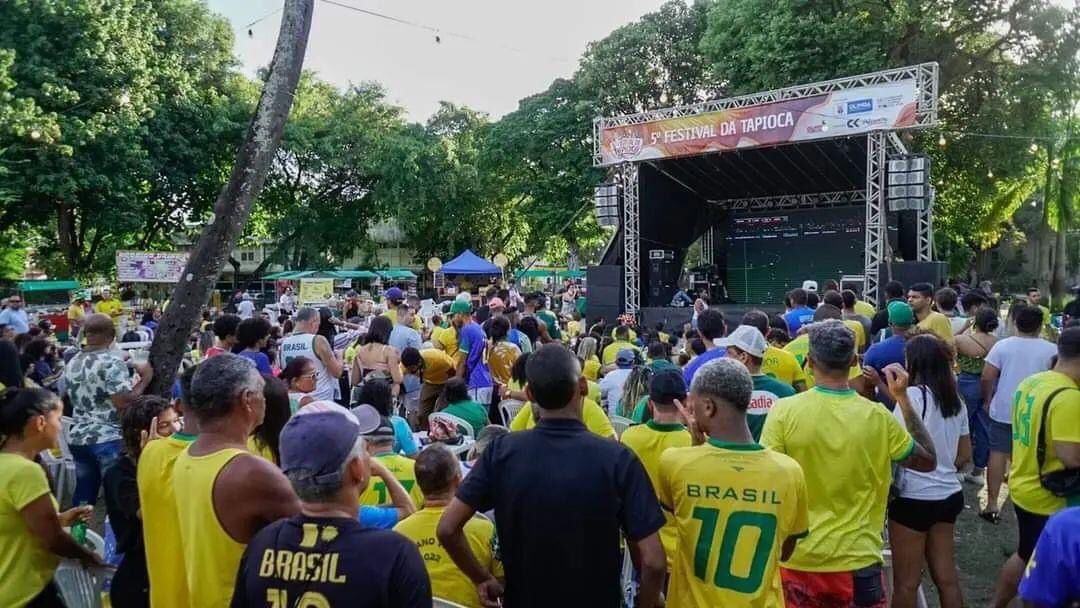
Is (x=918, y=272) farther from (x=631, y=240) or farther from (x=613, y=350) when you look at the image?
(x=613, y=350)

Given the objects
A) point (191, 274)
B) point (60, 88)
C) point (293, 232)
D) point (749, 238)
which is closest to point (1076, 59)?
point (749, 238)

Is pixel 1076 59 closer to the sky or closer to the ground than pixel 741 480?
closer to the sky

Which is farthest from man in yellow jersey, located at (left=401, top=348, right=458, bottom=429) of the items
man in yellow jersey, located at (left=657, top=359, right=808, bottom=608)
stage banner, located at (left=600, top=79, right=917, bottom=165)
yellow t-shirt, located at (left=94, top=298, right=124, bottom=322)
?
stage banner, located at (left=600, top=79, right=917, bottom=165)

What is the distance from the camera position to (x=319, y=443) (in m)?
1.73

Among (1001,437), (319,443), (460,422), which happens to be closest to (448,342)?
(460,422)

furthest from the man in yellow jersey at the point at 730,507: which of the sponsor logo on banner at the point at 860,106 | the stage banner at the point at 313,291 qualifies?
the stage banner at the point at 313,291

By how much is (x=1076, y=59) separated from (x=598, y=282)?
450 inches

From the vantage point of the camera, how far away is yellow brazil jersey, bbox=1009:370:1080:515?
119 inches

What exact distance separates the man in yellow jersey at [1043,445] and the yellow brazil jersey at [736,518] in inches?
58.5

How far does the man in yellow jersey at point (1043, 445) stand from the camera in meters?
3.03

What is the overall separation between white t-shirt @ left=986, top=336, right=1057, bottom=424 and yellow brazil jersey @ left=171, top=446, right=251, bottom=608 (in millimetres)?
5135

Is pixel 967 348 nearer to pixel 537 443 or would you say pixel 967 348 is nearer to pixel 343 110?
pixel 537 443

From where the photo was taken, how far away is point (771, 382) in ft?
13.1

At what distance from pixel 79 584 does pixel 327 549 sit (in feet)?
6.12
